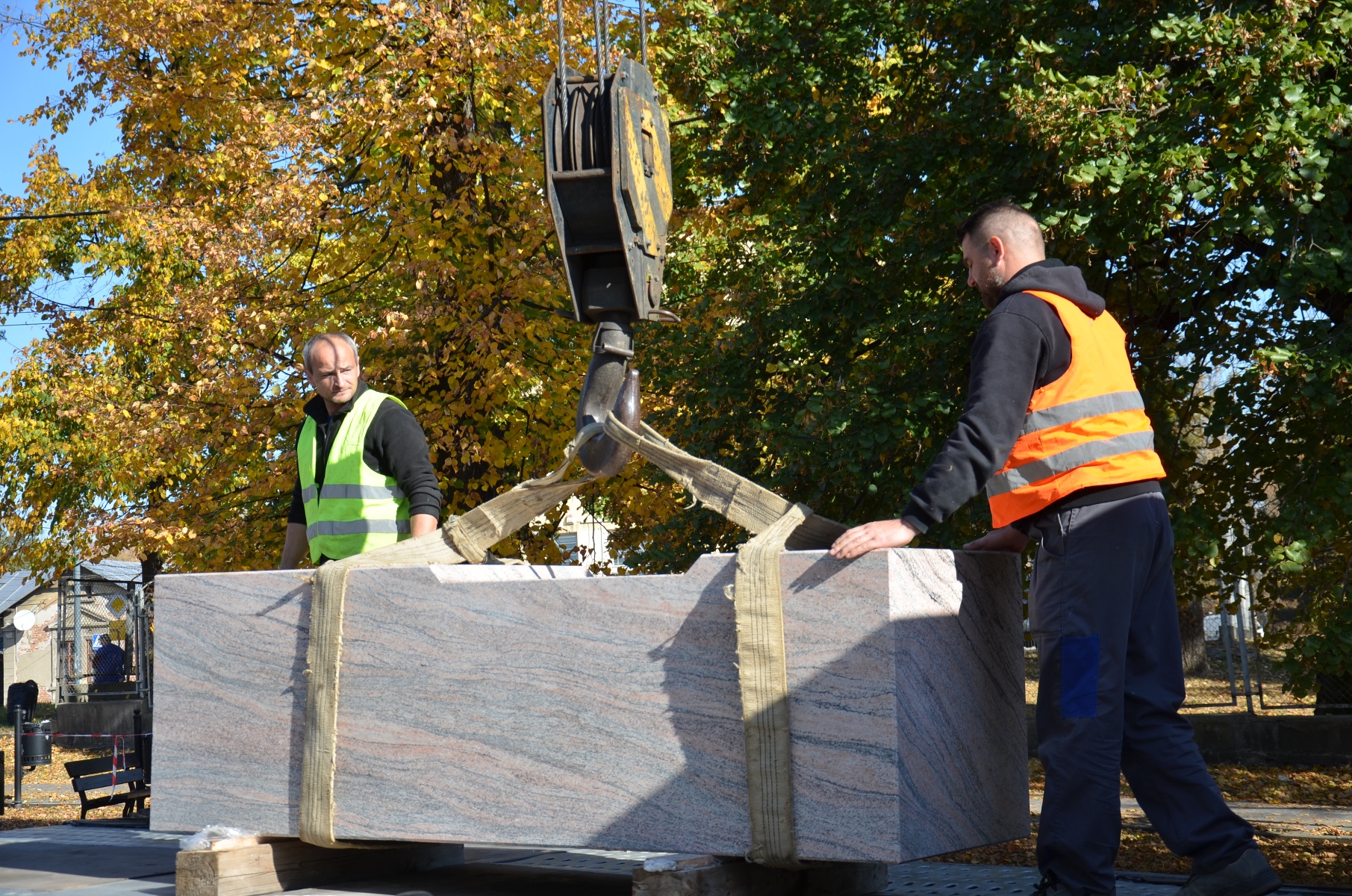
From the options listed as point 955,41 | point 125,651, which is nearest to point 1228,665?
point 955,41

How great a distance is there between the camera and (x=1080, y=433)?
3512 mm

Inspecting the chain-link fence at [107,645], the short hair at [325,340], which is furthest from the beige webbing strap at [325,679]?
the chain-link fence at [107,645]

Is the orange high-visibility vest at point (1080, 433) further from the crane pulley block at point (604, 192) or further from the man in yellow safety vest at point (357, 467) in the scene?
the man in yellow safety vest at point (357, 467)

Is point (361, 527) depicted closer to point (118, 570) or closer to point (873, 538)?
point (873, 538)

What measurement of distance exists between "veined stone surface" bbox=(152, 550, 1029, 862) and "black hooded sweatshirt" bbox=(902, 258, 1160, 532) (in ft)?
0.69

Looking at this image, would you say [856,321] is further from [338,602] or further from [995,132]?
[338,602]

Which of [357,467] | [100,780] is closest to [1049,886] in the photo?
[357,467]

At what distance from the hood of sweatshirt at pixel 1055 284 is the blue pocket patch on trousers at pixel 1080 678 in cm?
94

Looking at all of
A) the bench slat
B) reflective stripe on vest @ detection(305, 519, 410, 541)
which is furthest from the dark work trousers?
the bench slat

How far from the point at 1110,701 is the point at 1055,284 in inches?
44.8

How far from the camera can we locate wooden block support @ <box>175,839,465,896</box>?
4.21 meters

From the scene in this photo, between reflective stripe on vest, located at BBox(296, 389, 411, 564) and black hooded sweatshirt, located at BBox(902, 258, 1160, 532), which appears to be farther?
reflective stripe on vest, located at BBox(296, 389, 411, 564)

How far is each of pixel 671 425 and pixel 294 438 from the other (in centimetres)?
358

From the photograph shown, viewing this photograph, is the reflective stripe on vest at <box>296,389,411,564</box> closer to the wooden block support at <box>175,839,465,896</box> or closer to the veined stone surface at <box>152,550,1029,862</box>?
the veined stone surface at <box>152,550,1029,862</box>
